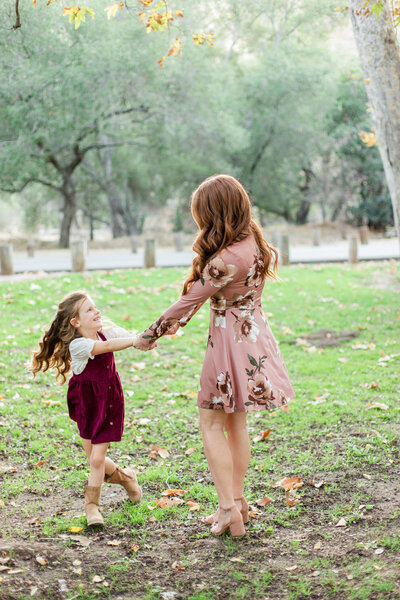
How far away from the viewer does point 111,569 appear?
11.7ft

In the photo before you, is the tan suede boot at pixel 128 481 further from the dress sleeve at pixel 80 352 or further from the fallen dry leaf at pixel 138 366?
the fallen dry leaf at pixel 138 366

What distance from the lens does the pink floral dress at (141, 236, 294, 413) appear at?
145 inches

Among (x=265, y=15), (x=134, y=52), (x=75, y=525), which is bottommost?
(x=75, y=525)

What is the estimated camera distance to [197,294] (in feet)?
12.1

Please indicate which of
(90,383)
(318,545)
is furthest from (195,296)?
(318,545)

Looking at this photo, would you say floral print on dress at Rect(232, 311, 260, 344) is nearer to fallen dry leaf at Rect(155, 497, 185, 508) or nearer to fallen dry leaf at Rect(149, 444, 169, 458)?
fallen dry leaf at Rect(155, 497, 185, 508)

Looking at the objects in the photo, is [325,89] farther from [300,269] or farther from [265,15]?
[300,269]

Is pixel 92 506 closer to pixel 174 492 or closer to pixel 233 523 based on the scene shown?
pixel 174 492

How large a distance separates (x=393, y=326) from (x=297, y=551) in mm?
6605

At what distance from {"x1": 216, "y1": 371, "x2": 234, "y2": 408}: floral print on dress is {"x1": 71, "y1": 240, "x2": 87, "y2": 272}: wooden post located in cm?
1260

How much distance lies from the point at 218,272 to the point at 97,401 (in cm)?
118

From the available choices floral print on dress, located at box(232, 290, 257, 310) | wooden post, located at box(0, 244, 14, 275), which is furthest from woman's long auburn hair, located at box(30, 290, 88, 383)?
wooden post, located at box(0, 244, 14, 275)

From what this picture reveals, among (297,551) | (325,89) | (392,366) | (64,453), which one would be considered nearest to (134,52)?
(325,89)

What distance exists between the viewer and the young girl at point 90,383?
4035 millimetres
